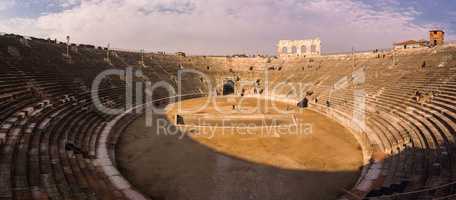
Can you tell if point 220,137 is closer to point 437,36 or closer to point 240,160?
point 240,160

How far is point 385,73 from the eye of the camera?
1283 inches

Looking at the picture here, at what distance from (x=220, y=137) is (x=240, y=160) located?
4413 millimetres

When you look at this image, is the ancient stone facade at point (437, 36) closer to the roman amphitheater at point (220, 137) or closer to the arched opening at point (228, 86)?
the roman amphitheater at point (220, 137)

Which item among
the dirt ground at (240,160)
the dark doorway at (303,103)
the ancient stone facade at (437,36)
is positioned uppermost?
the ancient stone facade at (437,36)

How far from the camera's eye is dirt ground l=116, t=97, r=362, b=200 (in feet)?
44.4

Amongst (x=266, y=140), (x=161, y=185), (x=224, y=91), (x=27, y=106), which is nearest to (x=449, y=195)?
(x=161, y=185)

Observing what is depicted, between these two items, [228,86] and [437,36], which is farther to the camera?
[228,86]

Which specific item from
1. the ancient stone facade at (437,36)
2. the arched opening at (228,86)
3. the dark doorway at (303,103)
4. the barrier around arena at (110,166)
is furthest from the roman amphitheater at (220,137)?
the arched opening at (228,86)

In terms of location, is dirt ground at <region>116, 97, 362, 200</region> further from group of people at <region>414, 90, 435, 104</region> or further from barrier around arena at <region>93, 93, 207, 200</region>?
group of people at <region>414, 90, 435, 104</region>

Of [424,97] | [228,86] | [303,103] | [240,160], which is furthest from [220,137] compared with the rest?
[228,86]

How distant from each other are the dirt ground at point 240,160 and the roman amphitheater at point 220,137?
67mm

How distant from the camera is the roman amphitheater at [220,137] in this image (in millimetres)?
12211

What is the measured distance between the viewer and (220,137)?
21297mm

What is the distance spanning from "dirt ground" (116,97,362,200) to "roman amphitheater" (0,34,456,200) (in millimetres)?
67
